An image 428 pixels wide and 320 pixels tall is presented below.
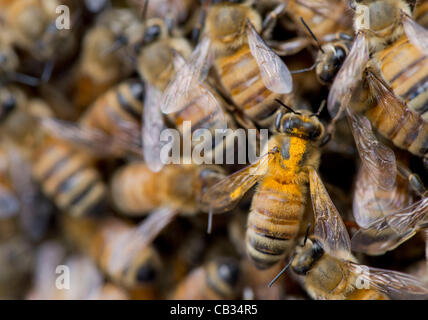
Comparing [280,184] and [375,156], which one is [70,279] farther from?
[375,156]

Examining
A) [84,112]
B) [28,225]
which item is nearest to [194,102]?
[84,112]

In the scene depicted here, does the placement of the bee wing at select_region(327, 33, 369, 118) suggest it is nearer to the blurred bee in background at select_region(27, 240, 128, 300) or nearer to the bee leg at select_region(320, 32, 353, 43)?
the bee leg at select_region(320, 32, 353, 43)

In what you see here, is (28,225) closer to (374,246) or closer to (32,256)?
(32,256)

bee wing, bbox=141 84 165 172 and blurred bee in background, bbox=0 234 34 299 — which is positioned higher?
bee wing, bbox=141 84 165 172

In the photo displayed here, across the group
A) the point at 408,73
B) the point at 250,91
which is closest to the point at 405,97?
the point at 408,73

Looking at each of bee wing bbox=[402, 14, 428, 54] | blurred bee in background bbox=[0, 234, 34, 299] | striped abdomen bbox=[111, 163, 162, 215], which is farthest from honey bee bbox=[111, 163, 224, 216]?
bee wing bbox=[402, 14, 428, 54]

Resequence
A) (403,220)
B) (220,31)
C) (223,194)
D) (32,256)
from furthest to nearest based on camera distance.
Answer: (32,256) < (220,31) < (223,194) < (403,220)
